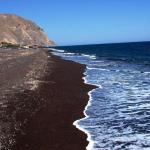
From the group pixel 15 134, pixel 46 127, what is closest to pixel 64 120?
pixel 46 127

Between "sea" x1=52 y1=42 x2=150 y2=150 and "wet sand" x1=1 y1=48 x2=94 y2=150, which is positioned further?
"wet sand" x1=1 y1=48 x2=94 y2=150

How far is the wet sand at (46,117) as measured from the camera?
14.0 metres

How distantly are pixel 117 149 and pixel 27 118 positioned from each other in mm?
5510

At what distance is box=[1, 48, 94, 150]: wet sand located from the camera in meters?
14.0

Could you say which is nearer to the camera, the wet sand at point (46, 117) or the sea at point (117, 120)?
the sea at point (117, 120)

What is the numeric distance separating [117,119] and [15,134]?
4.67 m

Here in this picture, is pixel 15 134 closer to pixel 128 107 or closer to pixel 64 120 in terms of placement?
pixel 64 120

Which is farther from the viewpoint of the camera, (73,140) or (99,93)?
(99,93)

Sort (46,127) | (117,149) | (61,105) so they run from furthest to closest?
(61,105), (46,127), (117,149)

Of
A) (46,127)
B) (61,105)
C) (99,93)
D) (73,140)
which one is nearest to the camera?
(73,140)

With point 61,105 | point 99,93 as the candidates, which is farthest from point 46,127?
point 99,93

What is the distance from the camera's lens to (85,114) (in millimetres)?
19125

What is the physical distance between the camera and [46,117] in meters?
18.0

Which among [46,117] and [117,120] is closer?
[117,120]
